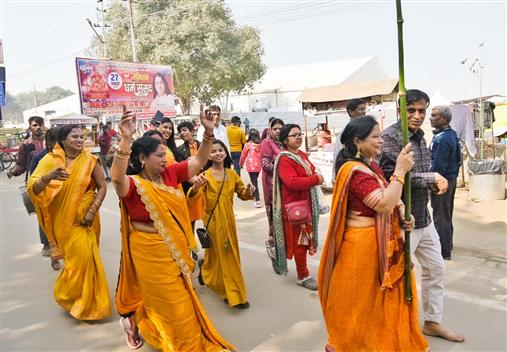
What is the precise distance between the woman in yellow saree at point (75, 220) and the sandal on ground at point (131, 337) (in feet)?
1.70

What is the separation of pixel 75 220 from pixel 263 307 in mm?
1752

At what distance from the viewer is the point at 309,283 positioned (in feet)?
13.5

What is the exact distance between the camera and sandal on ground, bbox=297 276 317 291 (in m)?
4.08

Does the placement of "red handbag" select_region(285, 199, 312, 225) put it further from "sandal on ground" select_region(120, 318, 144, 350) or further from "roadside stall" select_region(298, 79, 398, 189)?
"roadside stall" select_region(298, 79, 398, 189)

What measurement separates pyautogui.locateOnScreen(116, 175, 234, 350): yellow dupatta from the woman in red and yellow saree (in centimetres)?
88

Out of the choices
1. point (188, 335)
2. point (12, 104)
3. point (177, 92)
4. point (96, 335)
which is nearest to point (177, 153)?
point (96, 335)

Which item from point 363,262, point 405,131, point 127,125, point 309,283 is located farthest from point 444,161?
point 127,125

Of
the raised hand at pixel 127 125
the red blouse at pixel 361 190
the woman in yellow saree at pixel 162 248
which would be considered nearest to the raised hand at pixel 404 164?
the red blouse at pixel 361 190

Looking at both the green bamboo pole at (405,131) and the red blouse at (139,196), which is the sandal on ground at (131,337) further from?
the green bamboo pole at (405,131)

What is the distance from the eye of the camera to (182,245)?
2.96m

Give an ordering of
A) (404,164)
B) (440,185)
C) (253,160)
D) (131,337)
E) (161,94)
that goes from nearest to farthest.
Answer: (404,164)
(440,185)
(131,337)
(253,160)
(161,94)

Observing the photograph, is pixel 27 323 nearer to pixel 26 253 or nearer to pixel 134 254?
pixel 134 254

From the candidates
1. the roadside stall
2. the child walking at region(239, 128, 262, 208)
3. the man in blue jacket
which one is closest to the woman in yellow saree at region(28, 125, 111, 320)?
the man in blue jacket

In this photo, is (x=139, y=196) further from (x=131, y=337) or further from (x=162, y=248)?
(x=131, y=337)
